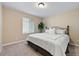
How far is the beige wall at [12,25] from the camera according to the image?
3565 mm

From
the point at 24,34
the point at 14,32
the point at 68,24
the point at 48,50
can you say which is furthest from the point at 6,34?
the point at 68,24

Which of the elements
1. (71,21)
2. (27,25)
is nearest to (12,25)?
(27,25)

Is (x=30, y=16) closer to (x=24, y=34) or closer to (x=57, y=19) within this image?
(x=24, y=34)

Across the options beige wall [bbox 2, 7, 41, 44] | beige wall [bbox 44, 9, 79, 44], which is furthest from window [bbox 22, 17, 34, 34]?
beige wall [bbox 44, 9, 79, 44]

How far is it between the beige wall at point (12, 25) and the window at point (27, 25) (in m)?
0.41

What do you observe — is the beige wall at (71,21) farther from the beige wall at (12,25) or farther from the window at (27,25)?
the beige wall at (12,25)

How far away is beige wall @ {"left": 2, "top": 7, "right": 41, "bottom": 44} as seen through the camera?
357 cm

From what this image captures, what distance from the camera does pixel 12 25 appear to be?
3916 mm

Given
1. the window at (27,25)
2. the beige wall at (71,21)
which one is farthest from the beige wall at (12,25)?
the beige wall at (71,21)

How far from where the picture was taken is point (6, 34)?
12.0 feet

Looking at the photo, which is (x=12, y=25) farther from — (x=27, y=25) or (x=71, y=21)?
(x=71, y=21)

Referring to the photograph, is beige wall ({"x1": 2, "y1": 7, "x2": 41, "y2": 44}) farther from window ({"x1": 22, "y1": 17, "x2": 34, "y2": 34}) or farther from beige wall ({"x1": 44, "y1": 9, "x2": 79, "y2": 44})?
beige wall ({"x1": 44, "y1": 9, "x2": 79, "y2": 44})

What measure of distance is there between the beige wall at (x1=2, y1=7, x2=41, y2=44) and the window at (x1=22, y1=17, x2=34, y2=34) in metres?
0.41

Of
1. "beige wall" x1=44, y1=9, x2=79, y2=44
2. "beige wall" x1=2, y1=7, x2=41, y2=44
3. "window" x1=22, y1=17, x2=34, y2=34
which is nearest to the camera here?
"beige wall" x1=2, y1=7, x2=41, y2=44
